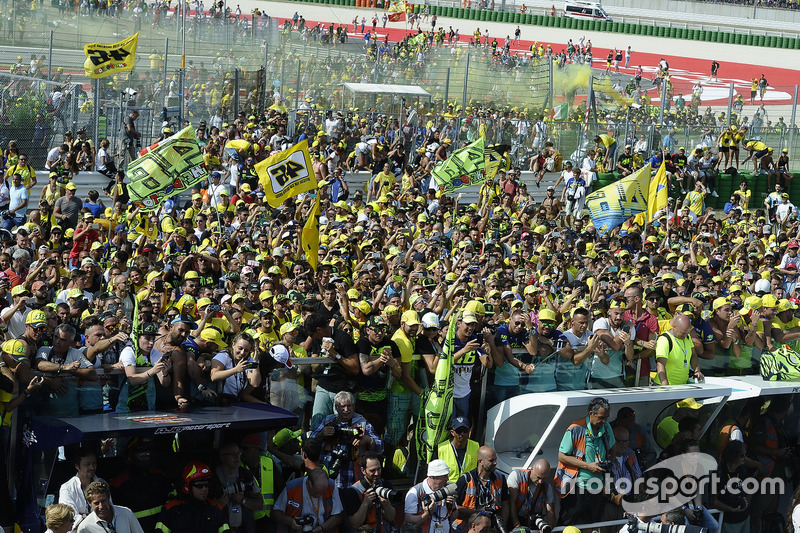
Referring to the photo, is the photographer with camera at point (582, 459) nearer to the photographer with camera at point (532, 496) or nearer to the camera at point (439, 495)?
the photographer with camera at point (532, 496)

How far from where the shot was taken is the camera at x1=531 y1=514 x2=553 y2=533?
29.1 ft

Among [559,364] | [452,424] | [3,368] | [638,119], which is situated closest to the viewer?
[3,368]

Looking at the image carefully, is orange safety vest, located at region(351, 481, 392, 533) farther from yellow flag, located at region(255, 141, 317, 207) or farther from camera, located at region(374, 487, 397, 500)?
yellow flag, located at region(255, 141, 317, 207)

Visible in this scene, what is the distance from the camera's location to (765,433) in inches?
415

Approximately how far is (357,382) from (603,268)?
643 cm

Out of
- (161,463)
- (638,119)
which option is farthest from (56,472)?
(638,119)

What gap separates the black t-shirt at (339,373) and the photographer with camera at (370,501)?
730 millimetres

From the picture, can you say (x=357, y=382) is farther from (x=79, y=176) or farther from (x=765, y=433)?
(x=79, y=176)

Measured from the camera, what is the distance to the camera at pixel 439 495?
8.41 m

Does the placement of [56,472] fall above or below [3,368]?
below

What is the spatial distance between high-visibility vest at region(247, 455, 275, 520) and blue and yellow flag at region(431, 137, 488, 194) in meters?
11.0

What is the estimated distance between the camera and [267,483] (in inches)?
332

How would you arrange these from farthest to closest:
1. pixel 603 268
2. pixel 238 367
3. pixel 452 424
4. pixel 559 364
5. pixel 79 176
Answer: pixel 79 176 → pixel 603 268 → pixel 559 364 → pixel 452 424 → pixel 238 367

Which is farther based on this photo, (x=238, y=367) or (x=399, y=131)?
(x=399, y=131)
